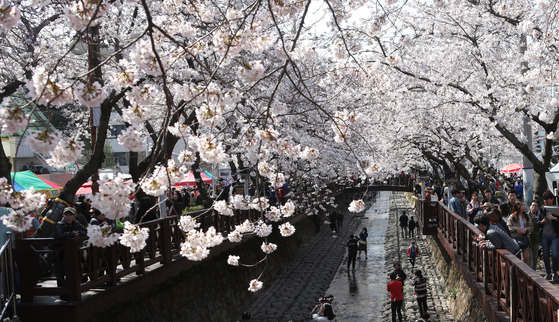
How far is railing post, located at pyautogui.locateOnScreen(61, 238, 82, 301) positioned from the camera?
329 inches

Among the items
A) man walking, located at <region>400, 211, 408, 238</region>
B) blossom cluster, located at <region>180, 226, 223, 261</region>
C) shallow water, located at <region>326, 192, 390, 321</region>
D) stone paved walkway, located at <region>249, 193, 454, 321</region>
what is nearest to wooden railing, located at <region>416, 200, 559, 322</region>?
stone paved walkway, located at <region>249, 193, 454, 321</region>

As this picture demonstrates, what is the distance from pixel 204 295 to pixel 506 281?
27.6 ft

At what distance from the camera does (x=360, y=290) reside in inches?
826

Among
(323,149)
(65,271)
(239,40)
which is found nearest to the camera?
(239,40)

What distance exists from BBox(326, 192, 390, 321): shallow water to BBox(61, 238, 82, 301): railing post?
34.3ft

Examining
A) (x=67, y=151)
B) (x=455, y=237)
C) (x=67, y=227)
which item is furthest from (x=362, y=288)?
(x=67, y=151)

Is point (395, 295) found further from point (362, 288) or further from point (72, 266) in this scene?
point (72, 266)

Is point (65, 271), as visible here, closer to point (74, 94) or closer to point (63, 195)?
point (63, 195)

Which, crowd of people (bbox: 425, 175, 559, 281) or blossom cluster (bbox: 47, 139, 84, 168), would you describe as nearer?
blossom cluster (bbox: 47, 139, 84, 168)

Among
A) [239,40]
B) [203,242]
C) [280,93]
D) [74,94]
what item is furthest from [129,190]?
[280,93]

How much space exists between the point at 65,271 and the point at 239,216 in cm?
950

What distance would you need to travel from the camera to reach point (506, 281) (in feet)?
25.6

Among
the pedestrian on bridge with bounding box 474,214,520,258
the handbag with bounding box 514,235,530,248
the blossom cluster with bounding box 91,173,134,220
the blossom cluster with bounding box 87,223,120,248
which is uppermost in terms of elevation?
the blossom cluster with bounding box 91,173,134,220

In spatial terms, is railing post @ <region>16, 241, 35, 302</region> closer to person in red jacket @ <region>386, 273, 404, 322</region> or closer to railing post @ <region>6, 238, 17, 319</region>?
railing post @ <region>6, 238, 17, 319</region>
